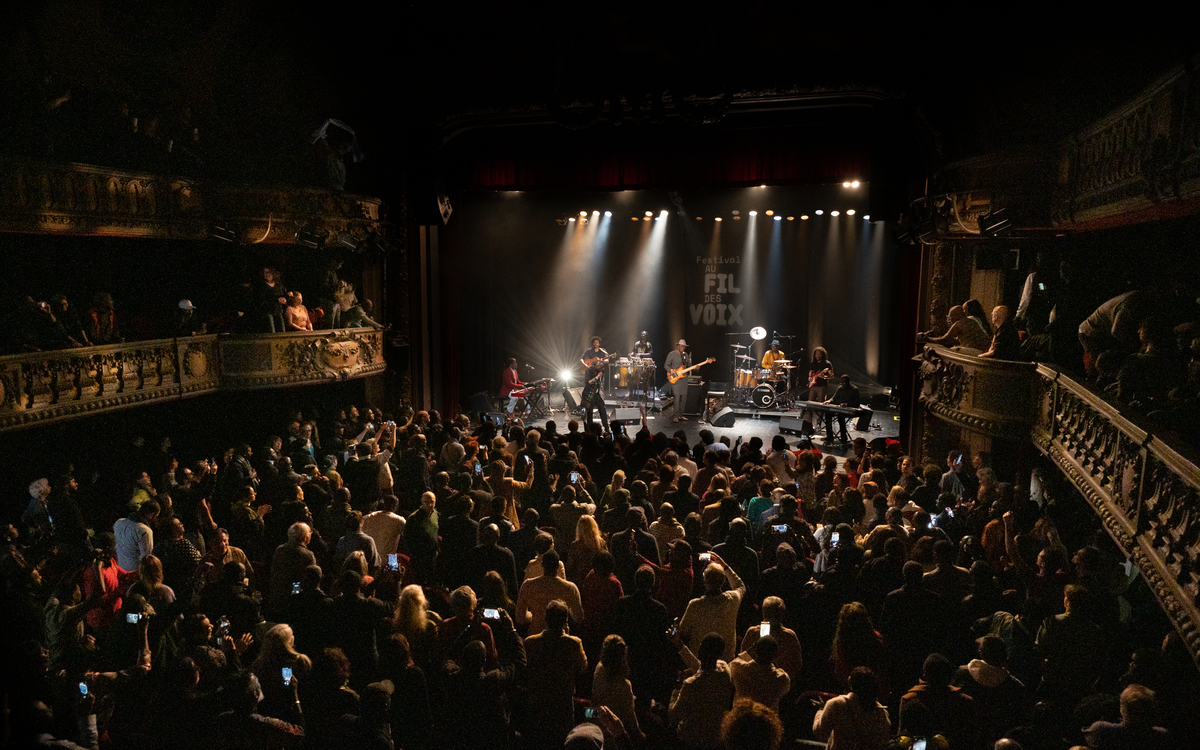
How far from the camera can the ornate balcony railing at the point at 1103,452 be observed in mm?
4430

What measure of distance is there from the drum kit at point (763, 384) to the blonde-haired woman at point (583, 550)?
36.0 feet

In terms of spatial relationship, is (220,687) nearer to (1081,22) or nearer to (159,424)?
(159,424)

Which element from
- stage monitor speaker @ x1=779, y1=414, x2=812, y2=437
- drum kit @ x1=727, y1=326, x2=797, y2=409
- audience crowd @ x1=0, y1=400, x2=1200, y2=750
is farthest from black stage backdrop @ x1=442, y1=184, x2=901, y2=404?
audience crowd @ x1=0, y1=400, x2=1200, y2=750

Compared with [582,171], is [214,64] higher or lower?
higher

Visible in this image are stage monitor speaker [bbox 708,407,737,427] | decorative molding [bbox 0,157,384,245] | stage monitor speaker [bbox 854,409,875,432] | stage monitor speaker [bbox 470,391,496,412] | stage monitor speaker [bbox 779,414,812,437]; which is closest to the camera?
decorative molding [bbox 0,157,384,245]

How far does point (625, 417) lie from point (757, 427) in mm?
2630

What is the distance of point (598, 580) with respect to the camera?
5.21 m

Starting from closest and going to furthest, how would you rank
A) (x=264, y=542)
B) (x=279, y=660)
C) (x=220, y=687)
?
(x=220, y=687) → (x=279, y=660) → (x=264, y=542)

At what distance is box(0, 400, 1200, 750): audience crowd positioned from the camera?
3.85m

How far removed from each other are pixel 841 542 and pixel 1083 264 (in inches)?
255

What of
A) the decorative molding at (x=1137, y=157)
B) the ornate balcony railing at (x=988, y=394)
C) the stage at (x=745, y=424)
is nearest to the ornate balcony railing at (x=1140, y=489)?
the ornate balcony railing at (x=988, y=394)

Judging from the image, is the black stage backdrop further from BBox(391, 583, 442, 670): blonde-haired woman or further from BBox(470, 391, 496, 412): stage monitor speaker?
BBox(391, 583, 442, 670): blonde-haired woman

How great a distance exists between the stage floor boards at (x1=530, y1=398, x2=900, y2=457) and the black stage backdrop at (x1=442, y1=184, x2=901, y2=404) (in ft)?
7.92

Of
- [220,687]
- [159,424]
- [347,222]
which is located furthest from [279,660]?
[347,222]
